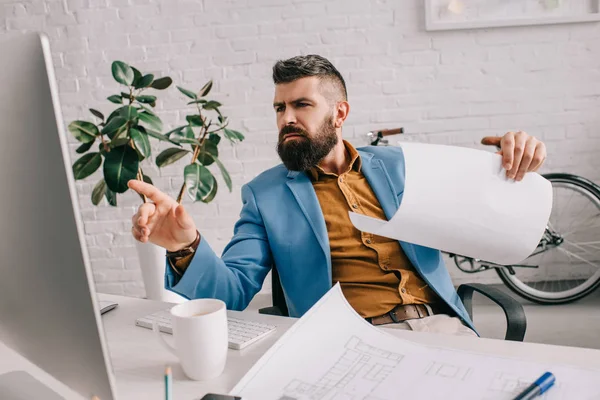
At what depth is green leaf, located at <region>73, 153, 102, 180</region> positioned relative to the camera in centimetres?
219

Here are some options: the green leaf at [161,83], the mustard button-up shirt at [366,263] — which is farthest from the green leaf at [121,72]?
the mustard button-up shirt at [366,263]

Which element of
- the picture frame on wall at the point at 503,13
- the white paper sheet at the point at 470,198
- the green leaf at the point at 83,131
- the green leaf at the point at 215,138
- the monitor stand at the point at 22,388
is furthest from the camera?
the picture frame on wall at the point at 503,13

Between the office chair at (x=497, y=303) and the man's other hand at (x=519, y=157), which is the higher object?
the man's other hand at (x=519, y=157)

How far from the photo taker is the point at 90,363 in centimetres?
49

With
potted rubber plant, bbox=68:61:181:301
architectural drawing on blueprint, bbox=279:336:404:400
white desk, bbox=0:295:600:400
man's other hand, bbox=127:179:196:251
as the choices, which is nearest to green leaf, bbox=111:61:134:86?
potted rubber plant, bbox=68:61:181:301

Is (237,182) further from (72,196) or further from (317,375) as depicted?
(72,196)

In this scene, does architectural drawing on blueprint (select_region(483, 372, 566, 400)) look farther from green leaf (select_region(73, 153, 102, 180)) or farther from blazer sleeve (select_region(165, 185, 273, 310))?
green leaf (select_region(73, 153, 102, 180))

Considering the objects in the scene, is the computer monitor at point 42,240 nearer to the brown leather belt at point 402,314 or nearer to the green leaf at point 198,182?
the brown leather belt at point 402,314

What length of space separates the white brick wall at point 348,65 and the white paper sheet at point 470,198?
1.84 m

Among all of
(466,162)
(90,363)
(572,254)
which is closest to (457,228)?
(466,162)

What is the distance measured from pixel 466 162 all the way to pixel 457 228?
13cm

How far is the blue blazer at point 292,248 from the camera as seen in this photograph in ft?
4.17

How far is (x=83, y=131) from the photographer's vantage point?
7.33 feet

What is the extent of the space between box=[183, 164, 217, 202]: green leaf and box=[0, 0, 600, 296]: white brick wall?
0.65 metres
